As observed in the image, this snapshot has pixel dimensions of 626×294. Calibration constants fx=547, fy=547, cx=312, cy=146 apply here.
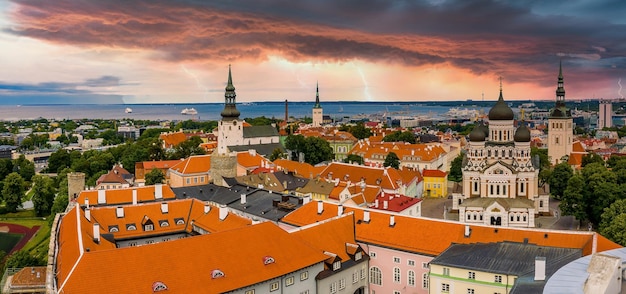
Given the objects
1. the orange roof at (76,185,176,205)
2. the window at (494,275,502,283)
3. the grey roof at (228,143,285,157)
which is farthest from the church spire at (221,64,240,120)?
the window at (494,275,502,283)

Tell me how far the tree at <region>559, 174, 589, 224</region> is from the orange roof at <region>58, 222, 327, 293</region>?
36.3 m

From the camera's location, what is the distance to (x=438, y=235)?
36.5 meters

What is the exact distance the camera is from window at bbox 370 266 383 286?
122ft

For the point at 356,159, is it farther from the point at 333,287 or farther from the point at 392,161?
the point at 333,287

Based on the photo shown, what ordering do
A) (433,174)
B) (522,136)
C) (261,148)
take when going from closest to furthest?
(522,136) < (433,174) < (261,148)

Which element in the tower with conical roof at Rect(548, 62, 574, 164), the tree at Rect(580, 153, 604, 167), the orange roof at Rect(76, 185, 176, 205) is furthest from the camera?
the tower with conical roof at Rect(548, 62, 574, 164)

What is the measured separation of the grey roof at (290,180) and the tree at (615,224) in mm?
32652

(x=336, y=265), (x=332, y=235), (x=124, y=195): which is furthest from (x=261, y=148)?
(x=336, y=265)

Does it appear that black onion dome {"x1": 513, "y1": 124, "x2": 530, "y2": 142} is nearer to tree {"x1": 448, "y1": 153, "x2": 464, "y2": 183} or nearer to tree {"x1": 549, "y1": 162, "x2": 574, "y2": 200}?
tree {"x1": 549, "y1": 162, "x2": 574, "y2": 200}

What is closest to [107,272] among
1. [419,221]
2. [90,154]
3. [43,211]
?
[419,221]

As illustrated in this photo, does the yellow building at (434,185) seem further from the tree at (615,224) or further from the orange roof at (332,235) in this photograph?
the orange roof at (332,235)

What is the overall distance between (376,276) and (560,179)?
44514mm

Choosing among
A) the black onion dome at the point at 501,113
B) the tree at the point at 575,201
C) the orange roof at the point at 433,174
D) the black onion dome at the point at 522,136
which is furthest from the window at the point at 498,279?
the orange roof at the point at 433,174

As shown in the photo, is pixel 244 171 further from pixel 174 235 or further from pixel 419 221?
pixel 419 221
